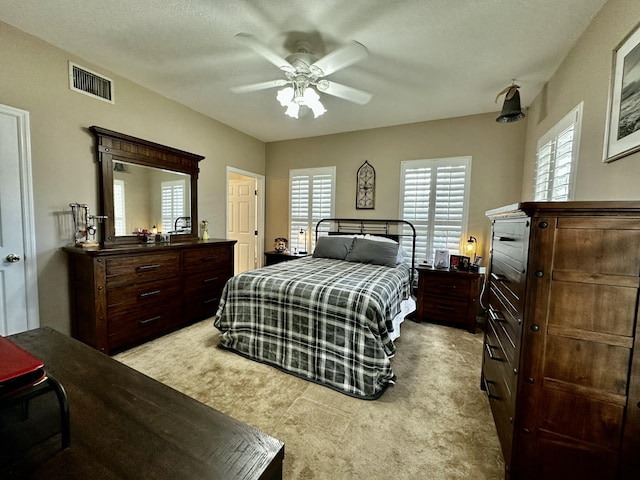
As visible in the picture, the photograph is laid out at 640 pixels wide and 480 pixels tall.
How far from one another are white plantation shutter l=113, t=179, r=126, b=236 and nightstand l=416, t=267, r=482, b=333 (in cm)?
359

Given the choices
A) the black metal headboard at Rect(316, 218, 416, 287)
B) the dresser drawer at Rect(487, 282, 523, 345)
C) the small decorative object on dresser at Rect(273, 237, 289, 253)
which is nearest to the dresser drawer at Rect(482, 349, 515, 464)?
the dresser drawer at Rect(487, 282, 523, 345)

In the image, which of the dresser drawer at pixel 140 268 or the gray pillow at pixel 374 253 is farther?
the gray pillow at pixel 374 253

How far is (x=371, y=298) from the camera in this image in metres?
2.12

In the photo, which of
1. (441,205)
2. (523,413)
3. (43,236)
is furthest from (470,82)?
(43,236)

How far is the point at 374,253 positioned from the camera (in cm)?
348

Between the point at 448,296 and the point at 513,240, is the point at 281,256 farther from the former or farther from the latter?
the point at 513,240

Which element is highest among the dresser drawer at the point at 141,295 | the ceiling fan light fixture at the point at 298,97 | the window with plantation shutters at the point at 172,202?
the ceiling fan light fixture at the point at 298,97

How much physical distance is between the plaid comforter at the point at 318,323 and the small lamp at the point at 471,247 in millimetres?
1465

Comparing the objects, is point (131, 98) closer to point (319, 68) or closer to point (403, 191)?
point (319, 68)

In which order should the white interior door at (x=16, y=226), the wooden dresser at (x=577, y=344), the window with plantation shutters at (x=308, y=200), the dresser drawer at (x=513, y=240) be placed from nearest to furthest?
the wooden dresser at (x=577, y=344) → the dresser drawer at (x=513, y=240) → the white interior door at (x=16, y=226) → the window with plantation shutters at (x=308, y=200)

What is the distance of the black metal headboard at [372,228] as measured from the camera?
404cm

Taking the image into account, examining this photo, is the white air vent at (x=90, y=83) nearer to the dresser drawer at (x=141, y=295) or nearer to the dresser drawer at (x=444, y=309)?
the dresser drawer at (x=141, y=295)

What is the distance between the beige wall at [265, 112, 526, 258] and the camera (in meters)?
3.53

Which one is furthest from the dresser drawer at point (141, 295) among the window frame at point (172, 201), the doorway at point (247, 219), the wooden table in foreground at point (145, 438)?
the doorway at point (247, 219)
